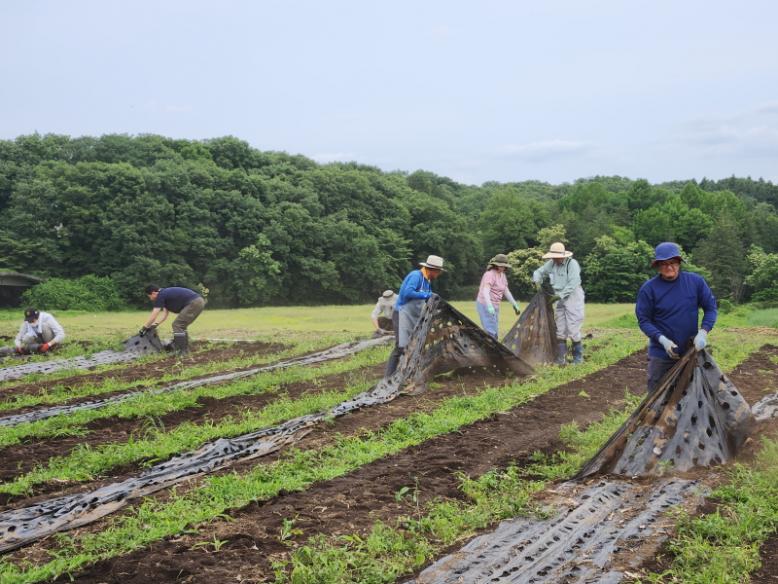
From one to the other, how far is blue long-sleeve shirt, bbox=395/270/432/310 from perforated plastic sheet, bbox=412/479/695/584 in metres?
4.68

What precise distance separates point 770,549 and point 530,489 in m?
1.49

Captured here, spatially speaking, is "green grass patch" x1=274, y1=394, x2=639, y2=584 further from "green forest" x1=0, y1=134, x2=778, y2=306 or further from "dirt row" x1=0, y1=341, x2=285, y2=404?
"green forest" x1=0, y1=134, x2=778, y2=306

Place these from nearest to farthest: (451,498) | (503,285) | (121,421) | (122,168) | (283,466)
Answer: (451,498), (283,466), (121,421), (503,285), (122,168)

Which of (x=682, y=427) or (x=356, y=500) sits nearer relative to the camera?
(x=356, y=500)

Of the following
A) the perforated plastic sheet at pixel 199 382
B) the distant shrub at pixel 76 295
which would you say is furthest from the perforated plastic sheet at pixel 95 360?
the distant shrub at pixel 76 295

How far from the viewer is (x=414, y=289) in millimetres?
9328

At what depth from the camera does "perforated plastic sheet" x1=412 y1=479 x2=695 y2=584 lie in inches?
143

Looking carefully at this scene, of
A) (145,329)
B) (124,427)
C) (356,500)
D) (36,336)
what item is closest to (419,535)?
(356,500)

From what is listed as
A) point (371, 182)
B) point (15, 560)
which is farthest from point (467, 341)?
point (371, 182)

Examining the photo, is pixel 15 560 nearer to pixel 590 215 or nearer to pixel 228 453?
pixel 228 453

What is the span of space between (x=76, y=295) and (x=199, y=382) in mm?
26904

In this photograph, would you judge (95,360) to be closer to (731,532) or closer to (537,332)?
(537,332)

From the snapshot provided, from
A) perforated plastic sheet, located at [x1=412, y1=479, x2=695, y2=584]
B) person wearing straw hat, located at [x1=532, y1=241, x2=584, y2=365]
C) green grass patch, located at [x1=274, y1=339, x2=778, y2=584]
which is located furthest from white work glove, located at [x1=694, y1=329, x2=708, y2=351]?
person wearing straw hat, located at [x1=532, y1=241, x2=584, y2=365]

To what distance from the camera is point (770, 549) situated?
3.88 m
